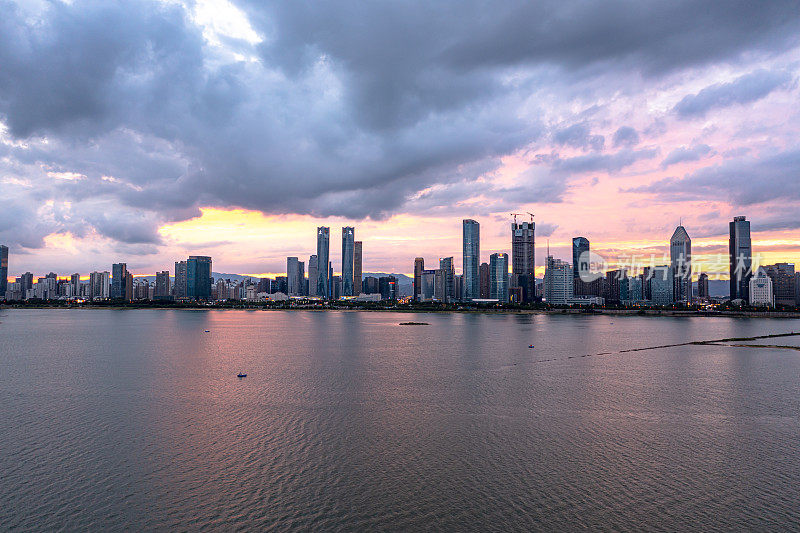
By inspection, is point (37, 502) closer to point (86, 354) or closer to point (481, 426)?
point (481, 426)

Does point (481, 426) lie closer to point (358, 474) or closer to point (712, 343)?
point (358, 474)

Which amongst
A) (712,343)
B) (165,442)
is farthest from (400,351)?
(712,343)

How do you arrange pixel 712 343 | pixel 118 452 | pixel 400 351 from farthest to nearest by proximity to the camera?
pixel 712 343, pixel 400 351, pixel 118 452

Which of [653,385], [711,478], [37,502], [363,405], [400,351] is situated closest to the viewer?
[37,502]

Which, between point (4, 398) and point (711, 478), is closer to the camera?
point (711, 478)

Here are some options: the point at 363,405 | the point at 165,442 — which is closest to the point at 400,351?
the point at 363,405

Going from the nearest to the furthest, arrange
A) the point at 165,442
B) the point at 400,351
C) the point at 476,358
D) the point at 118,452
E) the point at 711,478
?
the point at 711,478
the point at 118,452
the point at 165,442
the point at 476,358
the point at 400,351
